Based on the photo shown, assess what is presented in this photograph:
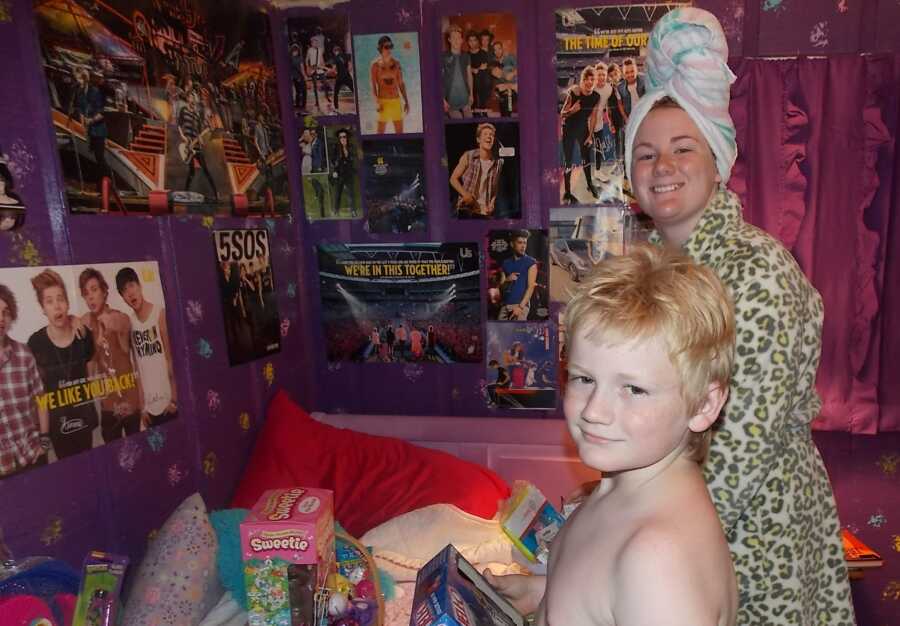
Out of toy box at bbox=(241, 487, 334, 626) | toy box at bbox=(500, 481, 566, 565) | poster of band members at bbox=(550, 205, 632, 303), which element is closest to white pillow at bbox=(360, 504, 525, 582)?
toy box at bbox=(500, 481, 566, 565)

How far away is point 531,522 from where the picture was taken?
1854 mm

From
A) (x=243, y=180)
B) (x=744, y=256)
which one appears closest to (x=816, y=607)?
(x=744, y=256)

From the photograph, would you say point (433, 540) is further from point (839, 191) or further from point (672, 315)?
point (839, 191)

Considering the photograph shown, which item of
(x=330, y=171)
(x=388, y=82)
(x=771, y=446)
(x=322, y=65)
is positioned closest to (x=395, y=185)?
(x=330, y=171)

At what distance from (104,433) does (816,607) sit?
169 cm

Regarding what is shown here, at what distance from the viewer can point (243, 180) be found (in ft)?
7.15

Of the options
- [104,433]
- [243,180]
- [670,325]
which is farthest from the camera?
[243,180]

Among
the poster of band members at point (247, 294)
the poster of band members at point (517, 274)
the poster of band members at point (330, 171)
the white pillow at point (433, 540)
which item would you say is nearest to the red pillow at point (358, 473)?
the white pillow at point (433, 540)

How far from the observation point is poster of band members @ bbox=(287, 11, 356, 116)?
245 cm

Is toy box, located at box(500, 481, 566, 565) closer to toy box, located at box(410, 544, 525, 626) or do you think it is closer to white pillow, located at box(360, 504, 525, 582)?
white pillow, located at box(360, 504, 525, 582)

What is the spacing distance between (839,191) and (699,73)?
5.33ft

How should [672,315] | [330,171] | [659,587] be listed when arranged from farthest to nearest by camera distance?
[330,171], [672,315], [659,587]

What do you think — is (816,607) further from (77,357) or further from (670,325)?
(77,357)

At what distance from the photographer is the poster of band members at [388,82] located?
242 centimetres
